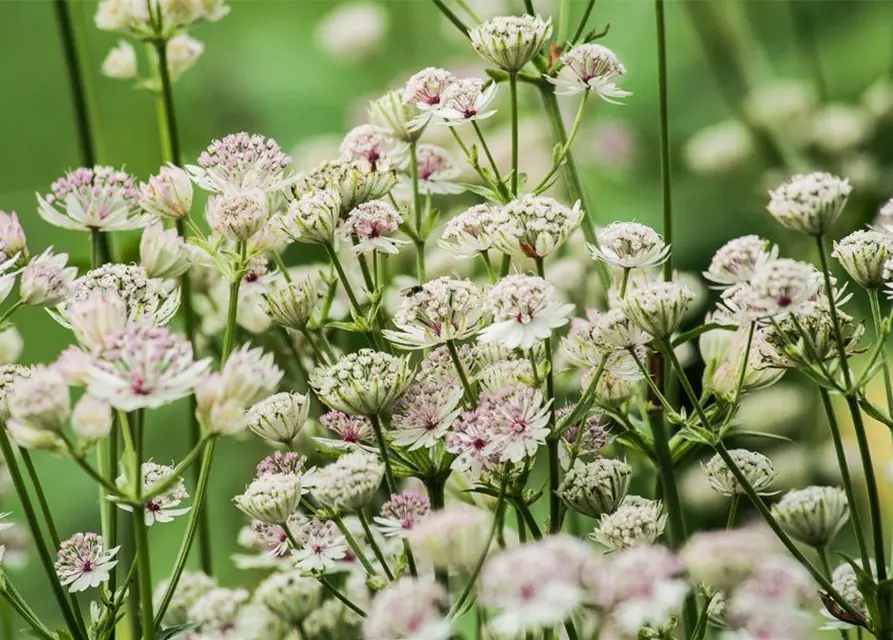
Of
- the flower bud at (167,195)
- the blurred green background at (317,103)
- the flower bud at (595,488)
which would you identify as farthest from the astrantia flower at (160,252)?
the blurred green background at (317,103)

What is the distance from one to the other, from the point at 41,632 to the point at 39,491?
2.8 inches

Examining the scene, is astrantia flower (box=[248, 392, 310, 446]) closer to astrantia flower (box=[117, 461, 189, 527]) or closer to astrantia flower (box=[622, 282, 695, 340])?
astrantia flower (box=[117, 461, 189, 527])

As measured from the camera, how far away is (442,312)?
1.74ft

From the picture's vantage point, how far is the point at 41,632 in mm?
524

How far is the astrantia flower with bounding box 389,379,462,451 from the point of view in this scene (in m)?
0.51

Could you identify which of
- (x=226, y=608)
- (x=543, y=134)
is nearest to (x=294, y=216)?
(x=226, y=608)

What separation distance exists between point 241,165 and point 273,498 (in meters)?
0.18

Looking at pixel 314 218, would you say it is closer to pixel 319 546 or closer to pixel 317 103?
pixel 319 546

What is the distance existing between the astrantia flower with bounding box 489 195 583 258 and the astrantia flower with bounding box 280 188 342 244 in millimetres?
84

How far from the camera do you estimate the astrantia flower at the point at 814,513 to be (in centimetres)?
47

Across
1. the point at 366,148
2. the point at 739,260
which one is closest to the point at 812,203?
the point at 739,260

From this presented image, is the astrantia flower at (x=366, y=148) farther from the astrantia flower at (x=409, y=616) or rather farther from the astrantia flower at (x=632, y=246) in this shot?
the astrantia flower at (x=409, y=616)

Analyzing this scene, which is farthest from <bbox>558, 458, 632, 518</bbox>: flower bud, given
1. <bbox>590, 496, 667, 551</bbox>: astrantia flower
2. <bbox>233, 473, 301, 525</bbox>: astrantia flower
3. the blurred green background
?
the blurred green background

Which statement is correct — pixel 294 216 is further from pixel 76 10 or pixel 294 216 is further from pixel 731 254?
pixel 76 10
